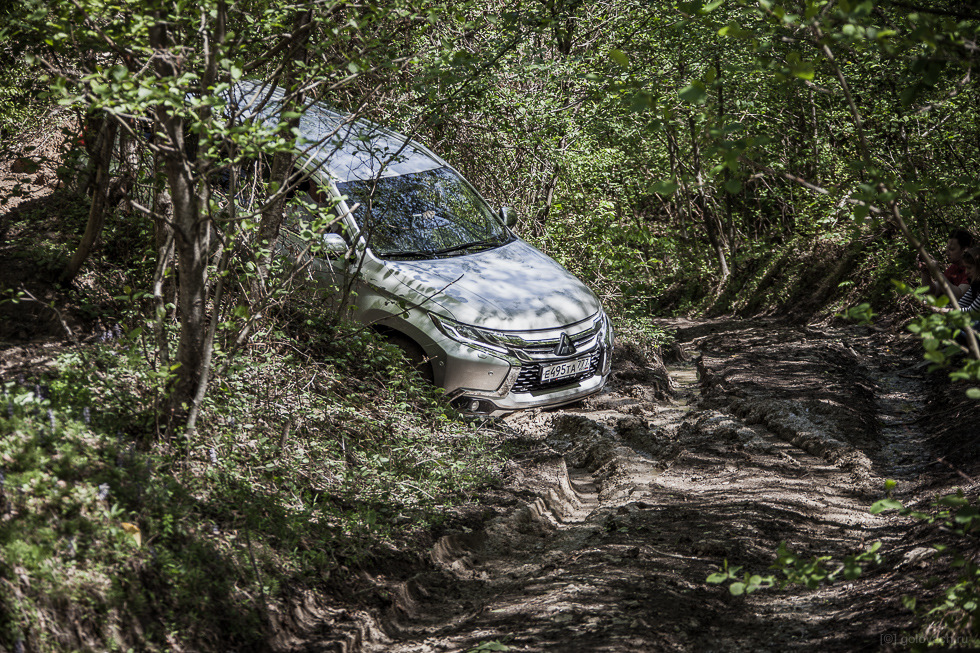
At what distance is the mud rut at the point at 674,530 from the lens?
3.53 metres

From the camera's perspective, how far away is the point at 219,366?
4.52m

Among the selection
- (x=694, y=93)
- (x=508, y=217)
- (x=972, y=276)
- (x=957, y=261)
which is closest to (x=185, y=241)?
(x=694, y=93)

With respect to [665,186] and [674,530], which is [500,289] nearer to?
[674,530]

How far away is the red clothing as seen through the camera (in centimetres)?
762

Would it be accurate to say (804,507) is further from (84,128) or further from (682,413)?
(84,128)

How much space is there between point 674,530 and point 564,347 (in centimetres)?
219

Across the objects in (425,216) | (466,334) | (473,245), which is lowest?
(466,334)

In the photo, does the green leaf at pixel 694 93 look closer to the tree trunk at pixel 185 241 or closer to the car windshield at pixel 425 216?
the tree trunk at pixel 185 241

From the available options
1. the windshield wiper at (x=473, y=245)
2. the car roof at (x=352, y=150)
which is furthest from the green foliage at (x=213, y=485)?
the car roof at (x=352, y=150)

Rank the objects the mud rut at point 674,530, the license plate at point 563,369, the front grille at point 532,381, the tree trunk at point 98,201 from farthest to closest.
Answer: the license plate at point 563,369 < the front grille at point 532,381 < the tree trunk at point 98,201 < the mud rut at point 674,530

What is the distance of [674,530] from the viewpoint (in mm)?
4609

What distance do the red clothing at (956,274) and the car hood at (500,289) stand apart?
368 cm

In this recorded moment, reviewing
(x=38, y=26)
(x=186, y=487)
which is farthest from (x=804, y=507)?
(x=38, y=26)

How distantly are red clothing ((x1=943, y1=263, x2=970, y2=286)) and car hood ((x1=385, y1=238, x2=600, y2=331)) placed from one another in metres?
3.68
